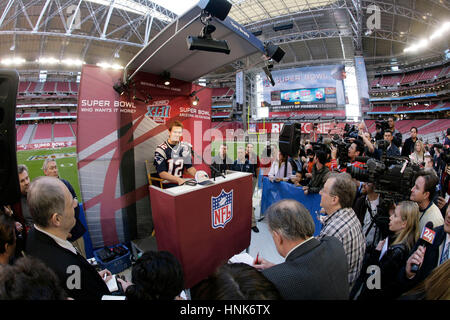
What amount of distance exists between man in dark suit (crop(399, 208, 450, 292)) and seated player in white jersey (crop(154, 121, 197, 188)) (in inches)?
105

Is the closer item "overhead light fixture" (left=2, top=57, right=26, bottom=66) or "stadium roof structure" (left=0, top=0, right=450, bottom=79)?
"stadium roof structure" (left=0, top=0, right=450, bottom=79)

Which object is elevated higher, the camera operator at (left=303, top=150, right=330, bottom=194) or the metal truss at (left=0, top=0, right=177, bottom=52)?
the metal truss at (left=0, top=0, right=177, bottom=52)

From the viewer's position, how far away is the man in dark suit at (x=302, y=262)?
36.1 inches

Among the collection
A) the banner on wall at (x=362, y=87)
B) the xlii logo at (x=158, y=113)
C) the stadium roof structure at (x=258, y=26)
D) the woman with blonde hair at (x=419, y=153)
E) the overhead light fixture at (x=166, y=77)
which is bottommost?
the woman with blonde hair at (x=419, y=153)

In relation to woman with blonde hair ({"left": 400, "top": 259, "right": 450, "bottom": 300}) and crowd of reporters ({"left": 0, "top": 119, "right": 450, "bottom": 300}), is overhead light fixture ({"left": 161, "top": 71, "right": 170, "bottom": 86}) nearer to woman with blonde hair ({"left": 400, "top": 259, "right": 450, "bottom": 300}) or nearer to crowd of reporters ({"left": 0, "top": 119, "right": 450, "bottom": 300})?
crowd of reporters ({"left": 0, "top": 119, "right": 450, "bottom": 300})

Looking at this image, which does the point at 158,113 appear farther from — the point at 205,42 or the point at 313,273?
the point at 313,273

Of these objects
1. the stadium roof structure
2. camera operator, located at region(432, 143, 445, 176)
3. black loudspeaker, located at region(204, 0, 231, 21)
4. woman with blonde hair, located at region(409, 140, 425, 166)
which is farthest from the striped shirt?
the stadium roof structure

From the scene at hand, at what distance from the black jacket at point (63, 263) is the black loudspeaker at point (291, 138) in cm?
316

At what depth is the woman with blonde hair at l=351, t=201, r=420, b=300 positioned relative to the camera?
1477 mm

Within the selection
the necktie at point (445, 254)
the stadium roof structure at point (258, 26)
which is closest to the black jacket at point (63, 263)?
the necktie at point (445, 254)

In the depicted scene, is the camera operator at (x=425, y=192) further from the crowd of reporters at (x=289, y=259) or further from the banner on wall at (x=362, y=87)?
the banner on wall at (x=362, y=87)

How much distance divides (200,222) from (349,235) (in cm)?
139
